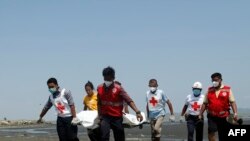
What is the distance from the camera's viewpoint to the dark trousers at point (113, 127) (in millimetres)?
11195

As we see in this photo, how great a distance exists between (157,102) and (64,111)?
3646 mm

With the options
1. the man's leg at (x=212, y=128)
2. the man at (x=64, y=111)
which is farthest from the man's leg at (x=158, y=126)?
the man at (x=64, y=111)

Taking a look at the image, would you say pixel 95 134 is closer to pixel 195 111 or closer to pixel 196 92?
pixel 195 111

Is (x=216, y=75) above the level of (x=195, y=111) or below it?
above

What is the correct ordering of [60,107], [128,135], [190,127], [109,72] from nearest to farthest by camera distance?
[109,72]
[60,107]
[190,127]
[128,135]

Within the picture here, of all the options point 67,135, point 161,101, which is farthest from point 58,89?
point 161,101

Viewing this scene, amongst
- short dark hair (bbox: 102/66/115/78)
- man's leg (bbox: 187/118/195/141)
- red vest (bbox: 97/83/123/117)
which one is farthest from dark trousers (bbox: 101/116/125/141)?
man's leg (bbox: 187/118/195/141)

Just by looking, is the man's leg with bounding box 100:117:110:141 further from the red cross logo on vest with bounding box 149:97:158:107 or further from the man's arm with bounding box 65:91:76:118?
the red cross logo on vest with bounding box 149:97:158:107

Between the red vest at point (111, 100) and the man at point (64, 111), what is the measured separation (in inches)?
51.6

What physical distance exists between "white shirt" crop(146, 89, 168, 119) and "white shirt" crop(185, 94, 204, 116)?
83 cm

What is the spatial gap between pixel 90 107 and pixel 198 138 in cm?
321

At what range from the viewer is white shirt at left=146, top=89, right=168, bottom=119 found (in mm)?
15109

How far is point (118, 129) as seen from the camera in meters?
11.2

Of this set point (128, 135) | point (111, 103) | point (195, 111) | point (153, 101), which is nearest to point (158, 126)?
point (153, 101)
